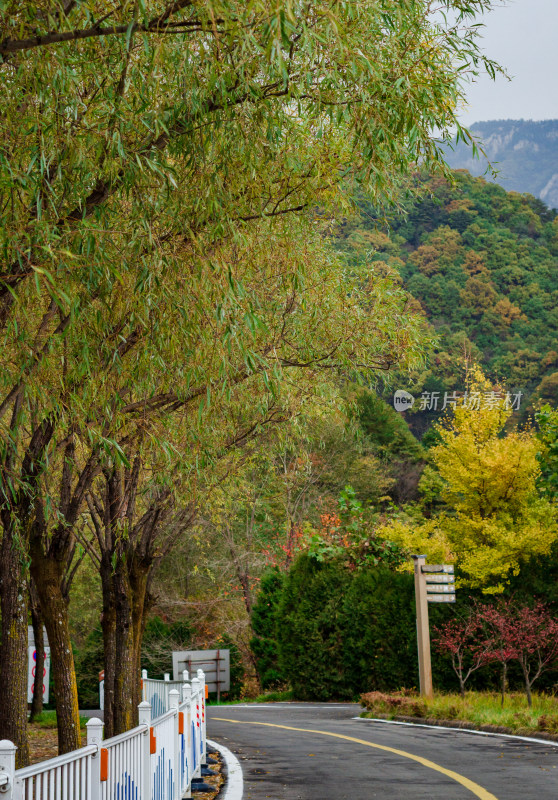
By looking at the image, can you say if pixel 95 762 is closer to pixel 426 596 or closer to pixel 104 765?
pixel 104 765

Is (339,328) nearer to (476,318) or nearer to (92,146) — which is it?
(92,146)

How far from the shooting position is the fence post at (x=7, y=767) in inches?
136

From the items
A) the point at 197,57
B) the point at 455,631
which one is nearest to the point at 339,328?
the point at 197,57

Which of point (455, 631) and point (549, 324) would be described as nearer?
point (455, 631)

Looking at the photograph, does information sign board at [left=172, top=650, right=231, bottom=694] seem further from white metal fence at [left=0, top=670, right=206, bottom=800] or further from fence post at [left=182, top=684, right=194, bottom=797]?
fence post at [left=182, top=684, right=194, bottom=797]

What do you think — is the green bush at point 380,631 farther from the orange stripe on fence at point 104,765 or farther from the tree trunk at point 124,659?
the orange stripe on fence at point 104,765

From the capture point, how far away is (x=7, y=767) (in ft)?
11.6

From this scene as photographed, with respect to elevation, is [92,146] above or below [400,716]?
above

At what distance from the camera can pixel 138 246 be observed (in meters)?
6.48

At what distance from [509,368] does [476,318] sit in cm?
644

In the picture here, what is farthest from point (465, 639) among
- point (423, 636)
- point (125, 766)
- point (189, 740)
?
point (125, 766)

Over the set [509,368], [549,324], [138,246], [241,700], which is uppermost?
[549,324]
